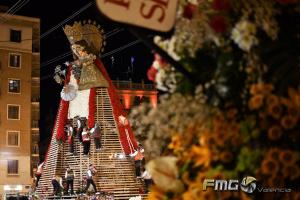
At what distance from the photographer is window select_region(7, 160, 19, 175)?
42.5 m

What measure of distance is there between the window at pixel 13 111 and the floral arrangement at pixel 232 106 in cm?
4146

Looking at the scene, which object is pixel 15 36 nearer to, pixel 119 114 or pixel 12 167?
pixel 12 167

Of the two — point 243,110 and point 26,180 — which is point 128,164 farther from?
point 26,180

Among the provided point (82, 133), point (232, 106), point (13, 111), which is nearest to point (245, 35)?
point (232, 106)

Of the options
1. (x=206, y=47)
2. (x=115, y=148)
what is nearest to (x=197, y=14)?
(x=206, y=47)

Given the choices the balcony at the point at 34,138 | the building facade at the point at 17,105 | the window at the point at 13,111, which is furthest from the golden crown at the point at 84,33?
the balcony at the point at 34,138

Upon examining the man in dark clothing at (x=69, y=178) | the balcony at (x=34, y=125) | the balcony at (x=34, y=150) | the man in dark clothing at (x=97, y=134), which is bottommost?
the balcony at (x=34, y=150)

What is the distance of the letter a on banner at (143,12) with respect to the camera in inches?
155

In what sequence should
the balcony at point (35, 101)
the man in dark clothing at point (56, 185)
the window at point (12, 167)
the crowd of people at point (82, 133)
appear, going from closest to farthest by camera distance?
the crowd of people at point (82, 133) < the man in dark clothing at point (56, 185) < the window at point (12, 167) < the balcony at point (35, 101)

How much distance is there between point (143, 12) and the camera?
13.4 feet

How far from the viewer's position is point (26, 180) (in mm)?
42781

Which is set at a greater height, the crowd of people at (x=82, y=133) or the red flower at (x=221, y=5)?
the red flower at (x=221, y=5)

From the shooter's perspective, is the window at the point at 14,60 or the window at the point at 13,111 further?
the window at the point at 14,60

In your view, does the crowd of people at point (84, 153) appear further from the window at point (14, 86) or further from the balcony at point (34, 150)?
the balcony at point (34, 150)
